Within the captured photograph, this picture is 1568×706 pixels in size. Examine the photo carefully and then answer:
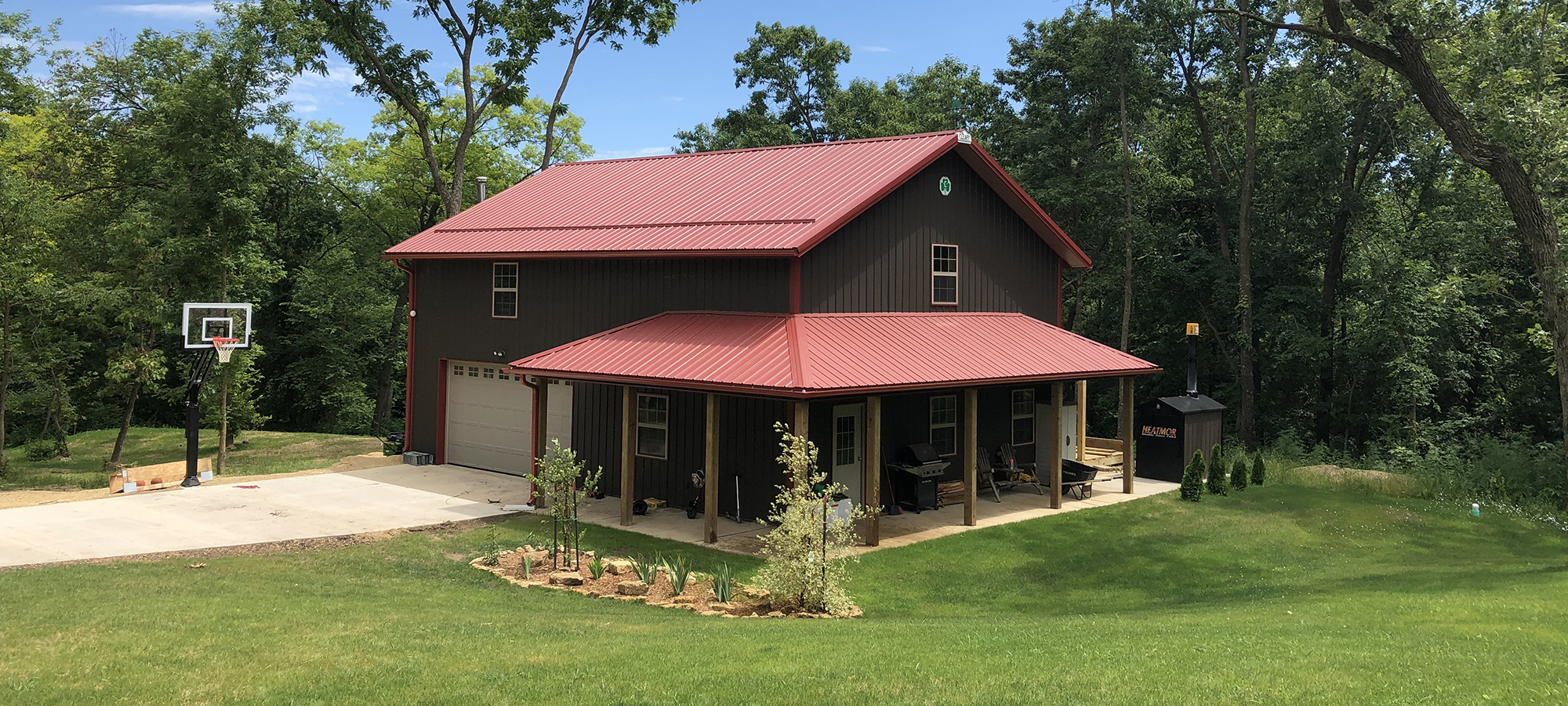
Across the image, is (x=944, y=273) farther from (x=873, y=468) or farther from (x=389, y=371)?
(x=389, y=371)

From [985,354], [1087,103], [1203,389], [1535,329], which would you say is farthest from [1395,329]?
[985,354]

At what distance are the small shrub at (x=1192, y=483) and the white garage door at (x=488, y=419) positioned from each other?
12316 millimetres

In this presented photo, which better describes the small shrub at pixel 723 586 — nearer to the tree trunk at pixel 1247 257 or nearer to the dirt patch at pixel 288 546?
the dirt patch at pixel 288 546

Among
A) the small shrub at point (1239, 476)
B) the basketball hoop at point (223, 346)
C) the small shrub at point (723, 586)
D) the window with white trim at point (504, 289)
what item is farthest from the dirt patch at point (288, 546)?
the small shrub at point (1239, 476)

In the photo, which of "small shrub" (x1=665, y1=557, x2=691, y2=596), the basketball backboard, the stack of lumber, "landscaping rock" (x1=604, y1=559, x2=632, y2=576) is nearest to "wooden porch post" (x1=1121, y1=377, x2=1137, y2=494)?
the stack of lumber

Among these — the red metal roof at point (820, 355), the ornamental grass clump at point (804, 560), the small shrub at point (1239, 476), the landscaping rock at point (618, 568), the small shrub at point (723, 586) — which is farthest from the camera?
the small shrub at point (1239, 476)

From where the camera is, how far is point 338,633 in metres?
8.92

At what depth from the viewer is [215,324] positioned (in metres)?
20.6

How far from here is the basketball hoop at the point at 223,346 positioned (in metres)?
19.8

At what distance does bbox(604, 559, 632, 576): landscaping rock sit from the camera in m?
12.8

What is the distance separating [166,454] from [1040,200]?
87.3 feet

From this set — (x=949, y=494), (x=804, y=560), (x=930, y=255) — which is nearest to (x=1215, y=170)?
(x=930, y=255)

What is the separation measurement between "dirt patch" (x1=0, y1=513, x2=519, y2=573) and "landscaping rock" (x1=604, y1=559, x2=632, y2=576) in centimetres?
225

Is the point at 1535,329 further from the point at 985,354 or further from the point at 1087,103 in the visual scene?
the point at 1087,103
